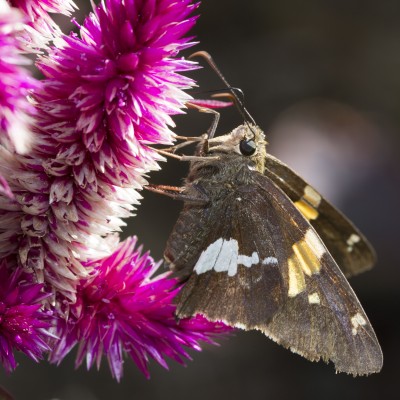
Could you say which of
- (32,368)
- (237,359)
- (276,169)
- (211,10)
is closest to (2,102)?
(276,169)

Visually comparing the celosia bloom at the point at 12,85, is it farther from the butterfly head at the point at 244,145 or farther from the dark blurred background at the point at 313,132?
the dark blurred background at the point at 313,132

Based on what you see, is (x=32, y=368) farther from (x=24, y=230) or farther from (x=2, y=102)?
(x=2, y=102)

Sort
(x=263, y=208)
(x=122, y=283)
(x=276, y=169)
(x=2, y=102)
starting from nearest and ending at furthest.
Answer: (x=2, y=102) → (x=122, y=283) → (x=263, y=208) → (x=276, y=169)

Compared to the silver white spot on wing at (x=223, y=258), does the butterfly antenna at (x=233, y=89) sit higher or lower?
higher

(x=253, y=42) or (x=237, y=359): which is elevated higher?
(x=253, y=42)

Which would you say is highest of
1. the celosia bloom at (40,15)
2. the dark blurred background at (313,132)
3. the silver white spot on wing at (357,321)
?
the celosia bloom at (40,15)

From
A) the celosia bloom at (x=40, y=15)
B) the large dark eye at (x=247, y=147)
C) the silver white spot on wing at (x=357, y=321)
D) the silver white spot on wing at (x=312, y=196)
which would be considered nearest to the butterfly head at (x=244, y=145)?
the large dark eye at (x=247, y=147)

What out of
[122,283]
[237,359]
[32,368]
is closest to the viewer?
[122,283]

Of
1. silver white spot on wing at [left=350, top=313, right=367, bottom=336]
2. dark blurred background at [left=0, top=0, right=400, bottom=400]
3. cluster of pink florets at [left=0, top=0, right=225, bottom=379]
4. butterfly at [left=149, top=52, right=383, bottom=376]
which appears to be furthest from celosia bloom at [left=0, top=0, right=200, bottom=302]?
dark blurred background at [left=0, top=0, right=400, bottom=400]
